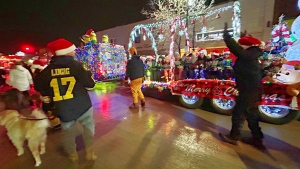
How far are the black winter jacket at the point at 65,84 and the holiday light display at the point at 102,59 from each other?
29.9ft

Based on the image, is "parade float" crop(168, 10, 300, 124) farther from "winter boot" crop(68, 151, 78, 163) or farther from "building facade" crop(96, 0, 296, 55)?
"building facade" crop(96, 0, 296, 55)

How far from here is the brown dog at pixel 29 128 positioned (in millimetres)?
2893

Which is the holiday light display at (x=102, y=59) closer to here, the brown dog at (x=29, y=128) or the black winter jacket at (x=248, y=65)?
the brown dog at (x=29, y=128)

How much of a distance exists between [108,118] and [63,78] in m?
2.71

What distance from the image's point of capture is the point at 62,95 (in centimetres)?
269

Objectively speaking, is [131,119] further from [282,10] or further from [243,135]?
[282,10]

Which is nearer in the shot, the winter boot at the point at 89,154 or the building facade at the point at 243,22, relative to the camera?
the winter boot at the point at 89,154

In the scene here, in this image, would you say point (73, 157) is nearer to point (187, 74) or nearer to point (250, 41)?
point (250, 41)

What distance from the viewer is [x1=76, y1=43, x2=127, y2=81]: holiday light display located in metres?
11.6

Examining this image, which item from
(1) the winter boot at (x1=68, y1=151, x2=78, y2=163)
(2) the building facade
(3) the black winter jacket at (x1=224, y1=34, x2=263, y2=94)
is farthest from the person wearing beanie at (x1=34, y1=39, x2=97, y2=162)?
(2) the building facade

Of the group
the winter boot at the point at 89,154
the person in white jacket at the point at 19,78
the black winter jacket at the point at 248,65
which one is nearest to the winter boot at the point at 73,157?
the winter boot at the point at 89,154

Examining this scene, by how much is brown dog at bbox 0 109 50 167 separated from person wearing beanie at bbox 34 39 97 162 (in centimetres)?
38

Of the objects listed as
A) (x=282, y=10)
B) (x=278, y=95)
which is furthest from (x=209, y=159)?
(x=282, y=10)

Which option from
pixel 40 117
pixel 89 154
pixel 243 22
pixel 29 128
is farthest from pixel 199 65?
pixel 243 22
